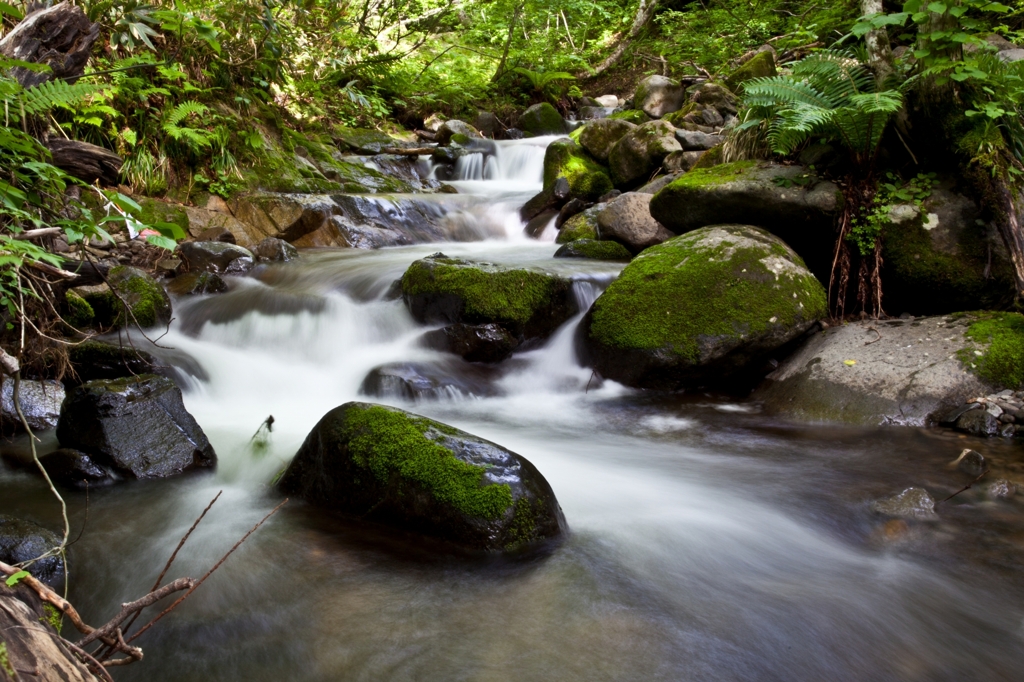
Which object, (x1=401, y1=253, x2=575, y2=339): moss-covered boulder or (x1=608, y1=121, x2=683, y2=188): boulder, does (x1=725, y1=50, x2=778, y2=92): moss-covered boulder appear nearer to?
(x1=608, y1=121, x2=683, y2=188): boulder

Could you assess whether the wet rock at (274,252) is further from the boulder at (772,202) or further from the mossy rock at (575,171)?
the boulder at (772,202)

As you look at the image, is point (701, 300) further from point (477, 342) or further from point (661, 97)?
point (661, 97)

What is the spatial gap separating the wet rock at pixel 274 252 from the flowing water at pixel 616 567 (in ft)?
11.0

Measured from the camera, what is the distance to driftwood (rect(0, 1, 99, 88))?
127 inches

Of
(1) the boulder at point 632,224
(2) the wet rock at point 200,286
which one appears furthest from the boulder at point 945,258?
(2) the wet rock at point 200,286

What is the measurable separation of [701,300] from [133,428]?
4.38m

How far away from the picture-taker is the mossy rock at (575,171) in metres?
9.94

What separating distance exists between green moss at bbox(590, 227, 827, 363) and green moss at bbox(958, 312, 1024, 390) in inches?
45.5

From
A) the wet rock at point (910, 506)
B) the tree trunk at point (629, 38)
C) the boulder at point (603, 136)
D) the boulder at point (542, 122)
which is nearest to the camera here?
the wet rock at point (910, 506)

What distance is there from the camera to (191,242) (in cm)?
812

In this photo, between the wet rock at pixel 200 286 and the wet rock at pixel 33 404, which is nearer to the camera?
the wet rock at pixel 33 404

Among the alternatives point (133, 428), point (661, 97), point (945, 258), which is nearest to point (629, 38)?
point (661, 97)

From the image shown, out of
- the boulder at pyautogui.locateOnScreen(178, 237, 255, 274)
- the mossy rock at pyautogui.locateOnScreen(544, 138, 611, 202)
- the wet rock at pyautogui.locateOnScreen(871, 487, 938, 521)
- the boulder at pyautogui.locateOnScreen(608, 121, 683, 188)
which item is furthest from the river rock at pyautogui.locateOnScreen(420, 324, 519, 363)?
the boulder at pyautogui.locateOnScreen(608, 121, 683, 188)

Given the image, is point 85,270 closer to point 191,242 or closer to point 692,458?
point 191,242
